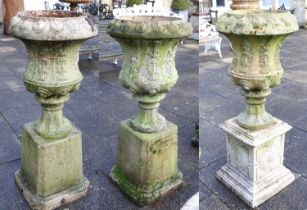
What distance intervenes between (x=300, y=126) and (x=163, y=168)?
198 centimetres

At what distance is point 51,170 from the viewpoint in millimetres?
2543

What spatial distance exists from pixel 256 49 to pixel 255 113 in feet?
1.73

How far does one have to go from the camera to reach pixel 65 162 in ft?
8.48

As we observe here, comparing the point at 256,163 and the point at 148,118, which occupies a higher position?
the point at 148,118

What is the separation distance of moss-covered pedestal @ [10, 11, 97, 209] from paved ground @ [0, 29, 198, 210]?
165mm

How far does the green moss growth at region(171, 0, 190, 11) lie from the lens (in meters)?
12.2

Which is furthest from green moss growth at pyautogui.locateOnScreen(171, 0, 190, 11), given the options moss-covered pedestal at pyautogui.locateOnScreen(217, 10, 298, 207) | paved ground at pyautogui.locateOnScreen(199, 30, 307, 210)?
moss-covered pedestal at pyautogui.locateOnScreen(217, 10, 298, 207)

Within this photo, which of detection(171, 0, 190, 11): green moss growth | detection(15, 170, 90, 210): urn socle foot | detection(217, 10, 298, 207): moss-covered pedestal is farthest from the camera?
detection(171, 0, 190, 11): green moss growth

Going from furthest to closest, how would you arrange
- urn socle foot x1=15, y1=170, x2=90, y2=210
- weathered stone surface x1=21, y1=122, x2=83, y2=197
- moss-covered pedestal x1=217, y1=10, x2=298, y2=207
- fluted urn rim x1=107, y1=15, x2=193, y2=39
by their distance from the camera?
1. urn socle foot x1=15, y1=170, x2=90, y2=210
2. weathered stone surface x1=21, y1=122, x2=83, y2=197
3. moss-covered pedestal x1=217, y1=10, x2=298, y2=207
4. fluted urn rim x1=107, y1=15, x2=193, y2=39

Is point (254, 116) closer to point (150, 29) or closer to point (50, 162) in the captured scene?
point (150, 29)

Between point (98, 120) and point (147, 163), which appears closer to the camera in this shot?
point (147, 163)

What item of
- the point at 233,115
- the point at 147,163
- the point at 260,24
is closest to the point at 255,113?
the point at 260,24

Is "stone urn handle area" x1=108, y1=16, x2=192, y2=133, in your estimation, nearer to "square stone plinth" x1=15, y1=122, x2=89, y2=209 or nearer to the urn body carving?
the urn body carving

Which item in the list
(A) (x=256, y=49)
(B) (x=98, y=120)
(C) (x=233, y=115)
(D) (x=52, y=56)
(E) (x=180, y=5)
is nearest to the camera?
(D) (x=52, y=56)
